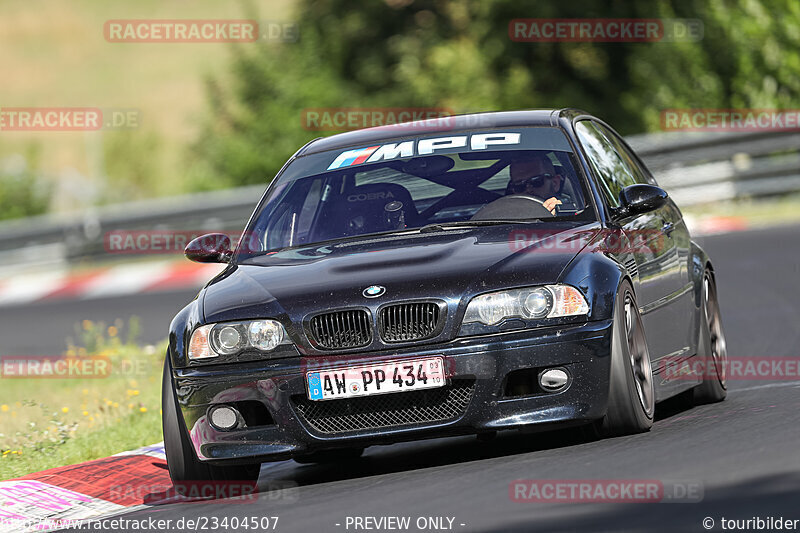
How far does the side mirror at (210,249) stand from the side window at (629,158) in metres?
2.18

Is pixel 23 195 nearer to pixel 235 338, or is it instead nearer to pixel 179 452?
pixel 179 452

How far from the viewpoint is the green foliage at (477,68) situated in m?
27.3

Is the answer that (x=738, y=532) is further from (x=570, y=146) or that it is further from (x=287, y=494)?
(x=570, y=146)

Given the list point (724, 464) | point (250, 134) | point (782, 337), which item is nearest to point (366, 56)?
point (250, 134)

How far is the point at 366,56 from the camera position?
35719 millimetres

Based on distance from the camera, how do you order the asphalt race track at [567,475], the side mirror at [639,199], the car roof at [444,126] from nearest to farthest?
the asphalt race track at [567,475]
the side mirror at [639,199]
the car roof at [444,126]

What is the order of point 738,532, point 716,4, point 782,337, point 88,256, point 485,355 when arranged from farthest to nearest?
point 716,4
point 88,256
point 782,337
point 485,355
point 738,532

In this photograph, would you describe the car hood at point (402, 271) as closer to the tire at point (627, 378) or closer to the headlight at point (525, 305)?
the headlight at point (525, 305)

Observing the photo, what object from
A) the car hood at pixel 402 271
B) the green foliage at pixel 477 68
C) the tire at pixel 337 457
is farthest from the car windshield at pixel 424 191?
the green foliage at pixel 477 68

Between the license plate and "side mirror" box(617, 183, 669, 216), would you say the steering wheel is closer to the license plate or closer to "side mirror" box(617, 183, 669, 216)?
"side mirror" box(617, 183, 669, 216)

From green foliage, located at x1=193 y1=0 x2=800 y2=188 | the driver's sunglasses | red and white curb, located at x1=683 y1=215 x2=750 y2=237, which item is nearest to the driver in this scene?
the driver's sunglasses

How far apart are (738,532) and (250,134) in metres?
32.2

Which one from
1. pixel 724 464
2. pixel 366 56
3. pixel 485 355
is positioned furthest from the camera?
pixel 366 56

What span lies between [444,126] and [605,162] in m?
0.86
